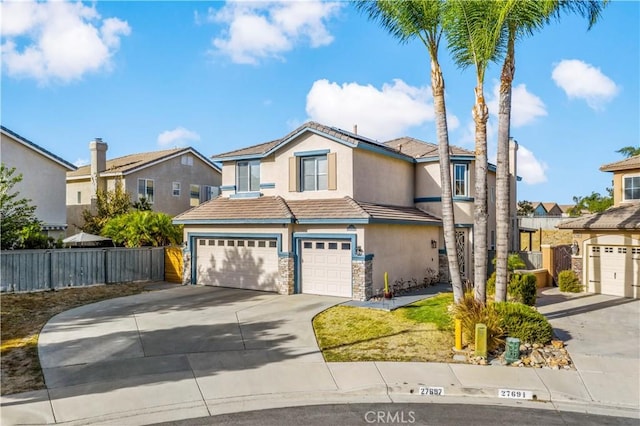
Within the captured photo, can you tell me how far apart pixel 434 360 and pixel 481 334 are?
130cm

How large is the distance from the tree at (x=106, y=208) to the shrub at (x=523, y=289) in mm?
22783

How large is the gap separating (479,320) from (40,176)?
26.3m

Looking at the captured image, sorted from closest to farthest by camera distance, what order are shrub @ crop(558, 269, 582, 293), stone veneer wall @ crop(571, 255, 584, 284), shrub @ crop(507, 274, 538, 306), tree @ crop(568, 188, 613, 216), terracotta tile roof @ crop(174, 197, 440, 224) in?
shrub @ crop(507, 274, 538, 306)
terracotta tile roof @ crop(174, 197, 440, 224)
shrub @ crop(558, 269, 582, 293)
stone veneer wall @ crop(571, 255, 584, 284)
tree @ crop(568, 188, 613, 216)

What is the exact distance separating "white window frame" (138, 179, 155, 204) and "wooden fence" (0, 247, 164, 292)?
9.13 m

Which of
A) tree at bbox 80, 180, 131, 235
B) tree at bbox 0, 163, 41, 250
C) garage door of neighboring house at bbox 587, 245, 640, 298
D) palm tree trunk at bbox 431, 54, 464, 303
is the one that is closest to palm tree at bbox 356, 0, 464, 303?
palm tree trunk at bbox 431, 54, 464, 303

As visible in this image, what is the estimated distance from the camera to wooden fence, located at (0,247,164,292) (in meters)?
19.1

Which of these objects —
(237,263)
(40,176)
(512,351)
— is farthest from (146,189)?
(512,351)

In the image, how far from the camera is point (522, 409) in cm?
866

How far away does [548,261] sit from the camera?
76.0ft

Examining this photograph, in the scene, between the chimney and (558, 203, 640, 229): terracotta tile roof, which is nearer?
(558, 203, 640, 229): terracotta tile roof

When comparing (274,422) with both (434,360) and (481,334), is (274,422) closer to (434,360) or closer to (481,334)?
(434,360)

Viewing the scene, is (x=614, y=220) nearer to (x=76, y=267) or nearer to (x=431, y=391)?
(x=431, y=391)

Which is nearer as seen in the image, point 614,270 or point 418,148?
point 614,270

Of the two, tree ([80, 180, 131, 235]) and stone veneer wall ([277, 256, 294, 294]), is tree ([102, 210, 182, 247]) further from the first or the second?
stone veneer wall ([277, 256, 294, 294])
